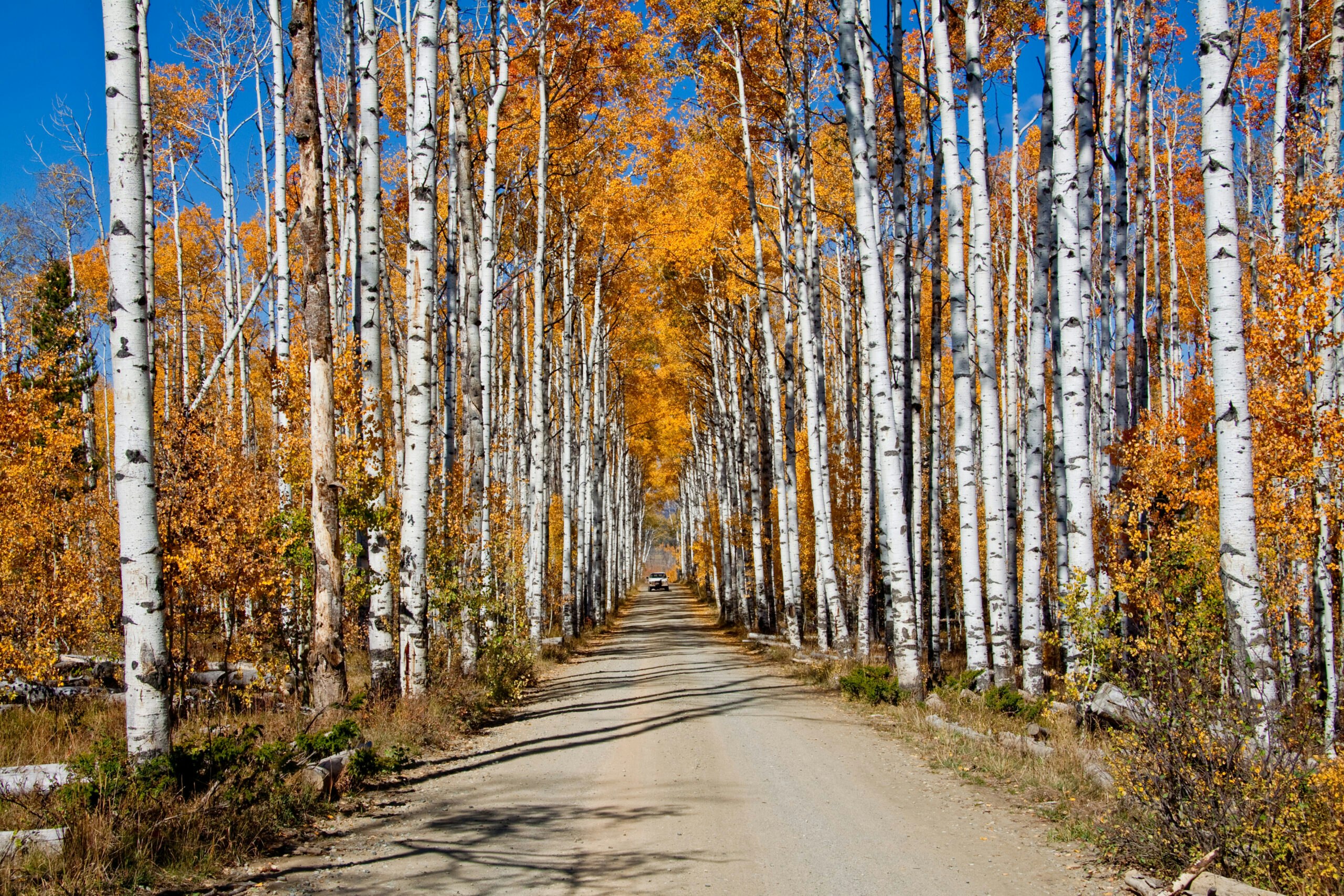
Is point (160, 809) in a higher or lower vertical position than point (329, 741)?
higher

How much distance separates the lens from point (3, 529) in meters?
10.2

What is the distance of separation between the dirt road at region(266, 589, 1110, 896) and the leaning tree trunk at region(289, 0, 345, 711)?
1.61 metres

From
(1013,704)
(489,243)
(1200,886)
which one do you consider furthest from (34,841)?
(489,243)

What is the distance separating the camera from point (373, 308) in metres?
11.0

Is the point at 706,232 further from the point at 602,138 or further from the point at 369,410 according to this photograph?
the point at 369,410

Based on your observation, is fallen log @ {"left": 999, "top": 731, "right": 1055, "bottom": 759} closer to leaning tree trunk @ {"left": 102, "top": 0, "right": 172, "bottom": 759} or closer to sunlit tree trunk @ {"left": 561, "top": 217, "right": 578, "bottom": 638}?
leaning tree trunk @ {"left": 102, "top": 0, "right": 172, "bottom": 759}

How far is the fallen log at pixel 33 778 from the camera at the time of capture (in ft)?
17.8

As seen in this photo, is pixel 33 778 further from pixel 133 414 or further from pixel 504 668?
pixel 504 668

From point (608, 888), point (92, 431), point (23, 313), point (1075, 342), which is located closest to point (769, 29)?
point (1075, 342)

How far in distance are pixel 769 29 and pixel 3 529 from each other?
52.0 feet

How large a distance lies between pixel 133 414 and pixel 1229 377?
7092mm

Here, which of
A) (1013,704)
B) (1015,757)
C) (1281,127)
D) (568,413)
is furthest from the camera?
(568,413)

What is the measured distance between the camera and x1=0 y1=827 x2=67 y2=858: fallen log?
461 cm

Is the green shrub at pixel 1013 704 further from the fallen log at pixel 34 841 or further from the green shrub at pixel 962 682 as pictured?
the fallen log at pixel 34 841
